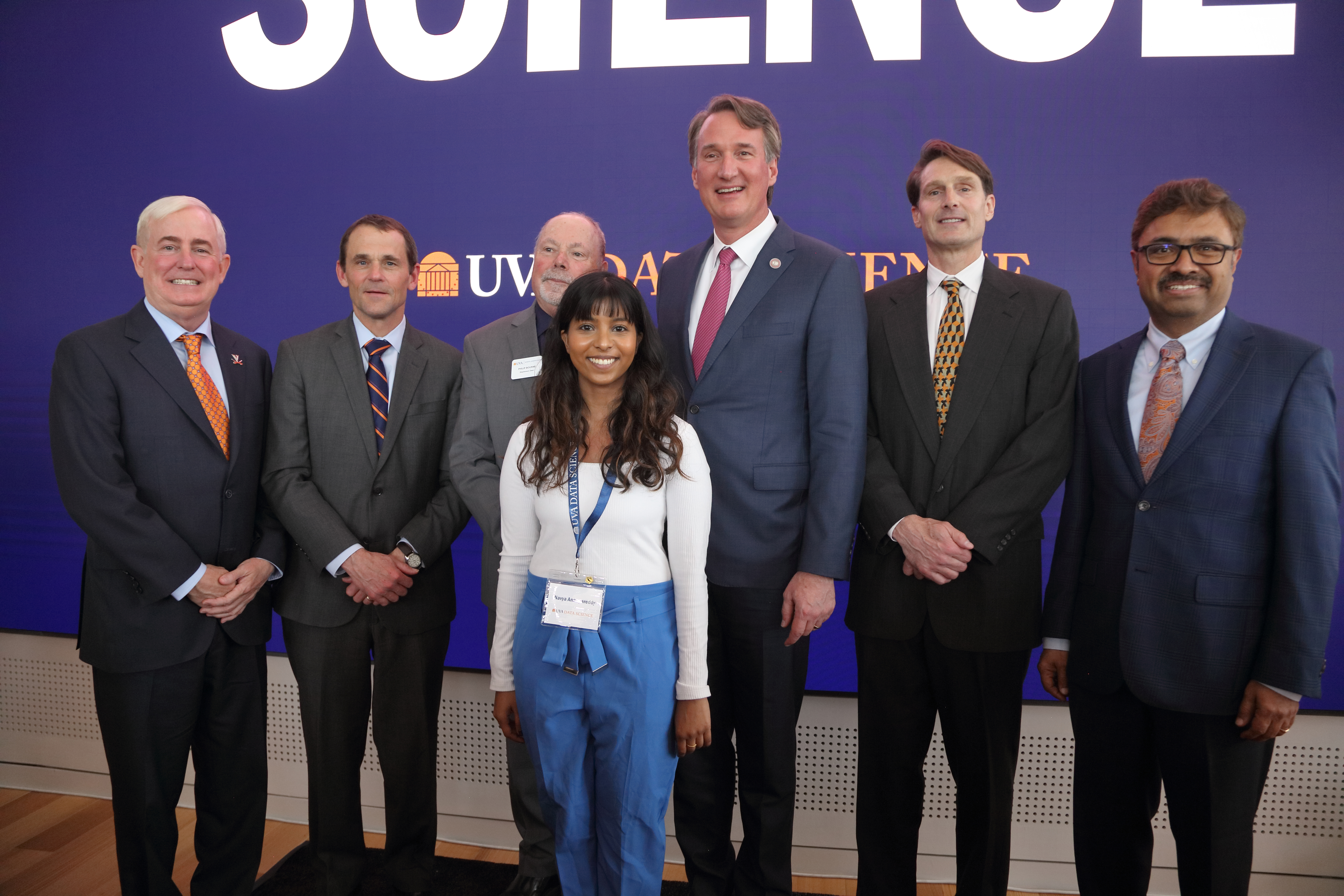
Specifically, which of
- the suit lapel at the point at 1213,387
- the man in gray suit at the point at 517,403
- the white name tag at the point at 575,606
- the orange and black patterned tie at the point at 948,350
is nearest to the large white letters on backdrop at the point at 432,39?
the man in gray suit at the point at 517,403

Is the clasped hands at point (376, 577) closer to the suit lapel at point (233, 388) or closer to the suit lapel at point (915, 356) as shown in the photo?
the suit lapel at point (233, 388)

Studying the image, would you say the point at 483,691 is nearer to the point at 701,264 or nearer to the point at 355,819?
the point at 355,819

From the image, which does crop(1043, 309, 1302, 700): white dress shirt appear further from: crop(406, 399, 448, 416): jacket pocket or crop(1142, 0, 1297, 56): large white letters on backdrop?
crop(406, 399, 448, 416): jacket pocket

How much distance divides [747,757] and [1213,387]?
1543mm

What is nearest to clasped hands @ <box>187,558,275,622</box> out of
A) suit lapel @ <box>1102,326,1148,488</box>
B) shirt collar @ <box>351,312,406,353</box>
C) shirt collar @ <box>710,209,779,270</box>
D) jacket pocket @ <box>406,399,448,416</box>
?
jacket pocket @ <box>406,399,448,416</box>

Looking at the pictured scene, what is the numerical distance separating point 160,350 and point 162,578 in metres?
0.68

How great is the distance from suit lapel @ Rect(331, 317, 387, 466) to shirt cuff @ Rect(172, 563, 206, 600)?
565mm

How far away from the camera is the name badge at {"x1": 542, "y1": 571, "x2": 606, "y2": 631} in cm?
175

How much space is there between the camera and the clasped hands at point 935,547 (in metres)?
1.96

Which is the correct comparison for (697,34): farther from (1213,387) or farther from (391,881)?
(391,881)

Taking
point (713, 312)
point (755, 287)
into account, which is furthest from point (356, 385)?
point (755, 287)

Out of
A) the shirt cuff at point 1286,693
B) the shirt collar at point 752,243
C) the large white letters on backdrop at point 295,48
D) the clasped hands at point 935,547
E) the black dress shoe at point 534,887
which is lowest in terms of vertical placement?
the black dress shoe at point 534,887

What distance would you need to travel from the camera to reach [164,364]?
2.30 metres

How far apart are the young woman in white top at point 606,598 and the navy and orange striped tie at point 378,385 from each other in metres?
0.81
